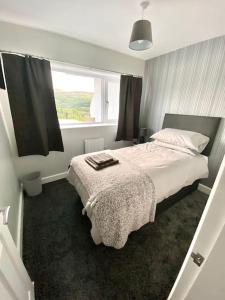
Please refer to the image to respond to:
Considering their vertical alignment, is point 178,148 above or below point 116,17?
below

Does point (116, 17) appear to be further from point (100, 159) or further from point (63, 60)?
point (100, 159)

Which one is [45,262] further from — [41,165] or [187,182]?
[187,182]

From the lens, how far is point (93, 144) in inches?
111

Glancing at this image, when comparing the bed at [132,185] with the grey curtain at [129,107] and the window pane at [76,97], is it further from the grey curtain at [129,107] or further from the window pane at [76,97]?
the window pane at [76,97]

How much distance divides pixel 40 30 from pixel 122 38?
1225mm

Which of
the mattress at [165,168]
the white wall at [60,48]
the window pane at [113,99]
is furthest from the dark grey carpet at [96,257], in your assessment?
the white wall at [60,48]

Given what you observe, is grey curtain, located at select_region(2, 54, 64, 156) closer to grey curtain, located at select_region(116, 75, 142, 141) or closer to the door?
grey curtain, located at select_region(116, 75, 142, 141)

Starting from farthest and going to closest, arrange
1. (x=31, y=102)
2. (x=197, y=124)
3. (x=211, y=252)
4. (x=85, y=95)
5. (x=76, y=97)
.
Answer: (x=85, y=95) < (x=76, y=97) < (x=197, y=124) < (x=31, y=102) < (x=211, y=252)

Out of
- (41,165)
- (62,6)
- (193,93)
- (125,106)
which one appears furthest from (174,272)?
(62,6)

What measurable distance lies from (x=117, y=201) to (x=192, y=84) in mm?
2464

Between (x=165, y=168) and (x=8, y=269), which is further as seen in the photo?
(x=165, y=168)

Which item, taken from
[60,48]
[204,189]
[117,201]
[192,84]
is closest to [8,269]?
[117,201]

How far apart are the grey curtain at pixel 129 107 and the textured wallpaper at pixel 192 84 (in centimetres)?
37

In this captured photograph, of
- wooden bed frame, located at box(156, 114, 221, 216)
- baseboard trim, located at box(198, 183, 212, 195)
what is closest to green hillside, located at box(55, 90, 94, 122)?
wooden bed frame, located at box(156, 114, 221, 216)
